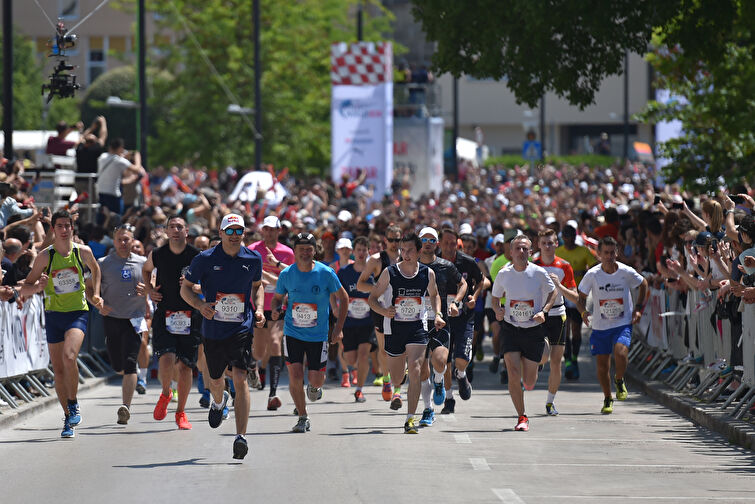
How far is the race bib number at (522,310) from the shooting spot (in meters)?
14.6

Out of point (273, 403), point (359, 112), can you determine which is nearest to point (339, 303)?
point (273, 403)

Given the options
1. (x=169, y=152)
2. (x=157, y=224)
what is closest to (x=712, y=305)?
(x=157, y=224)

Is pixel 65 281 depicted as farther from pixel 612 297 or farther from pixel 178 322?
pixel 612 297

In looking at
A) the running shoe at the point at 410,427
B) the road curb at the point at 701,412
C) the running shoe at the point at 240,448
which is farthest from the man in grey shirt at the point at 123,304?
the road curb at the point at 701,412

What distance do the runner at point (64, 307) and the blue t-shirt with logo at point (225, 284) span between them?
1785 mm

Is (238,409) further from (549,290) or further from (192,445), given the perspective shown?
(549,290)

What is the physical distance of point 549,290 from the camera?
14.7 m

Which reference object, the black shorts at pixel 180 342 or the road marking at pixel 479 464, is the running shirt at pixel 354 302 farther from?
the road marking at pixel 479 464

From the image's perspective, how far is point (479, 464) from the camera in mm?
11672

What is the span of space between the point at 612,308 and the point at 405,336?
9.64ft

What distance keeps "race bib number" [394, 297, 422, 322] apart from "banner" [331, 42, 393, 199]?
21.3 metres

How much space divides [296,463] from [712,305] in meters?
6.12

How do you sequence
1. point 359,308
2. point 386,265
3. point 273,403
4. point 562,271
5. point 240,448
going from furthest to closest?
point 359,308
point 562,271
point 386,265
point 273,403
point 240,448

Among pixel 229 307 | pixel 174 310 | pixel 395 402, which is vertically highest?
pixel 229 307
